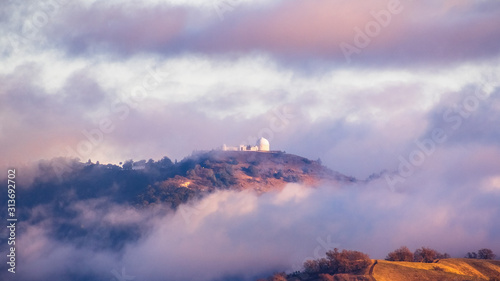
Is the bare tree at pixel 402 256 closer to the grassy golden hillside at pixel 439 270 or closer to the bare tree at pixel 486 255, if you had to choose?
the grassy golden hillside at pixel 439 270

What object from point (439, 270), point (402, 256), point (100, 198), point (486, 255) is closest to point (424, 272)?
point (439, 270)

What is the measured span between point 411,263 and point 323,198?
7367 cm

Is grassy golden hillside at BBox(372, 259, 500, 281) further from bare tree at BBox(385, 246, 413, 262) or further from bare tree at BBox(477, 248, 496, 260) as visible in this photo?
bare tree at BBox(477, 248, 496, 260)

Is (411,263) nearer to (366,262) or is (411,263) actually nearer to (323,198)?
(366,262)

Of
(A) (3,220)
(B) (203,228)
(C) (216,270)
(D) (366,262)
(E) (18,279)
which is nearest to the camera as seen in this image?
(D) (366,262)

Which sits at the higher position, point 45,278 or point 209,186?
point 209,186

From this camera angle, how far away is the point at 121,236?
161250 mm

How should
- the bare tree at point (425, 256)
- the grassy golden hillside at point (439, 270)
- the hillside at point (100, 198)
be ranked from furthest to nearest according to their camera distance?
the hillside at point (100, 198) < the bare tree at point (425, 256) < the grassy golden hillside at point (439, 270)

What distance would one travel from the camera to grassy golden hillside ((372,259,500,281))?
82.6 meters

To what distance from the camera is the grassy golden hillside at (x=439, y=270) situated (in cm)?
8256

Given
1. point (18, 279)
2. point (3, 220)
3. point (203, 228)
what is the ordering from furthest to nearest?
point (3, 220) → point (203, 228) → point (18, 279)

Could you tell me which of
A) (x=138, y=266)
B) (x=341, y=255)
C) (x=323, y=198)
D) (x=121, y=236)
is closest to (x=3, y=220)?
(x=121, y=236)

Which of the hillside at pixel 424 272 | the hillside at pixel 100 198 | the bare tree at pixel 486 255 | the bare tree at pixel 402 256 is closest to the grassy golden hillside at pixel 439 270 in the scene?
the hillside at pixel 424 272

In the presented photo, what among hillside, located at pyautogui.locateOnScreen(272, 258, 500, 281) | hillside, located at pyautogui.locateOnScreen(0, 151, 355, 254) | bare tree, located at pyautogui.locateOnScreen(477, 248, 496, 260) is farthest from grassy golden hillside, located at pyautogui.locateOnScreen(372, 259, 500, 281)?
hillside, located at pyautogui.locateOnScreen(0, 151, 355, 254)
